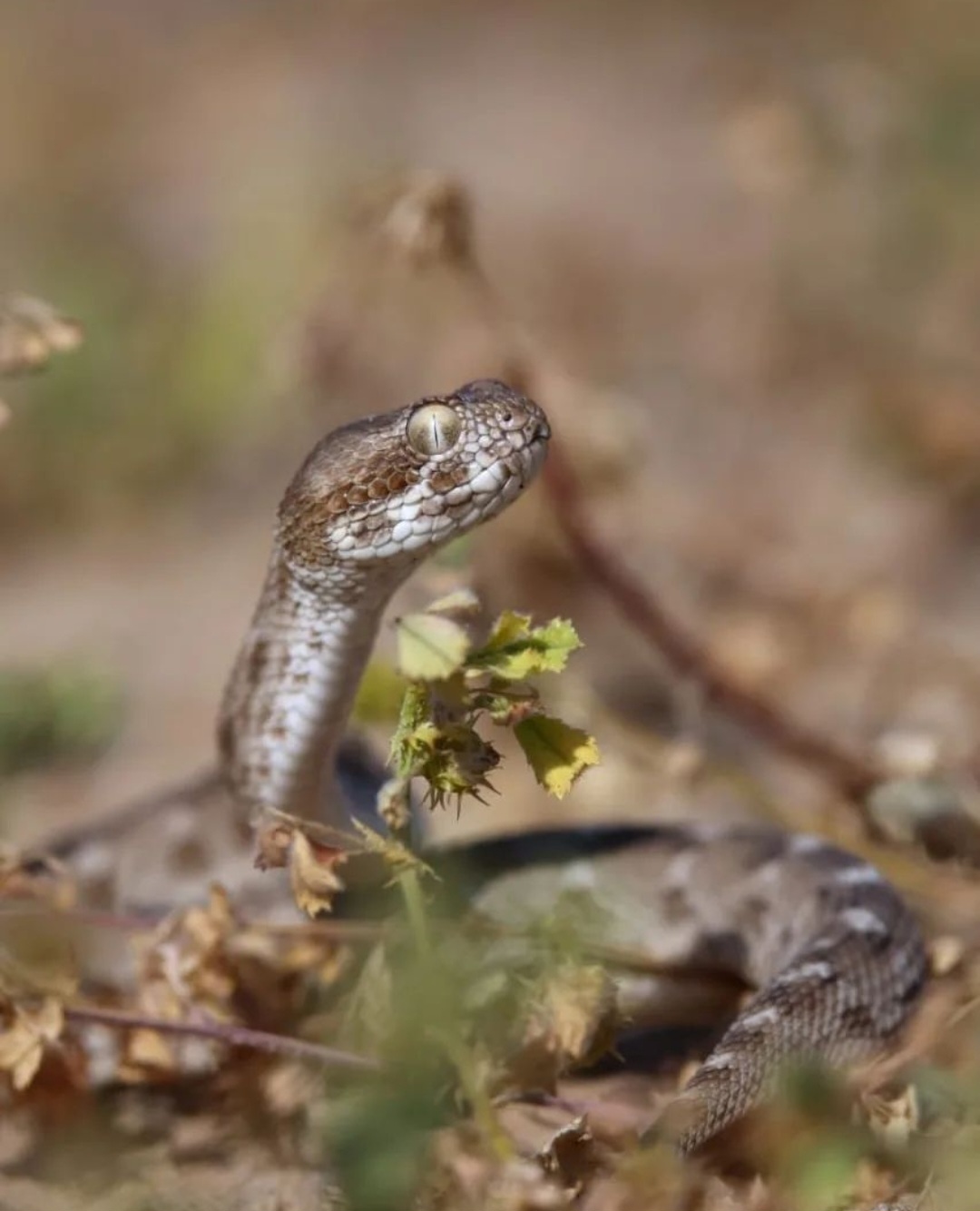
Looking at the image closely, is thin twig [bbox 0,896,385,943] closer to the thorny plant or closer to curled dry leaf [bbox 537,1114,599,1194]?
the thorny plant

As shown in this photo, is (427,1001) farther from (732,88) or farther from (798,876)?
(732,88)

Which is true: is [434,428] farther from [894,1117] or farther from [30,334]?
[894,1117]

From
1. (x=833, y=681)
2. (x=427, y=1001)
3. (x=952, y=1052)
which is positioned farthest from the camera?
(x=833, y=681)

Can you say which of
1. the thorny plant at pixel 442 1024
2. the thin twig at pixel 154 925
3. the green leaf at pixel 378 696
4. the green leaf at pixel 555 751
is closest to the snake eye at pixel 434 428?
the thorny plant at pixel 442 1024

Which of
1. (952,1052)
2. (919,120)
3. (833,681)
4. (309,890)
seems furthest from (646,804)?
(919,120)

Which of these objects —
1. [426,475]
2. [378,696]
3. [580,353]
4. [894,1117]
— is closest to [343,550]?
→ [426,475]

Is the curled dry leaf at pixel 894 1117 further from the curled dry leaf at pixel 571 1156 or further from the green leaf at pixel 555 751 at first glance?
the green leaf at pixel 555 751

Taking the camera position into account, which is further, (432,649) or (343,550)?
(343,550)

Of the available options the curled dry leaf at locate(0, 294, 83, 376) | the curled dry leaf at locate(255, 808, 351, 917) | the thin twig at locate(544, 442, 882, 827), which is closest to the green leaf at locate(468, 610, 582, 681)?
the curled dry leaf at locate(255, 808, 351, 917)
